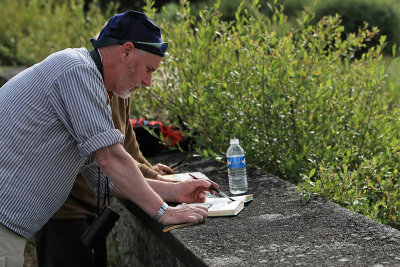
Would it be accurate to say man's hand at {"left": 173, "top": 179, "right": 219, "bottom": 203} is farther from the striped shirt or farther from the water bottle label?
Answer: the striped shirt

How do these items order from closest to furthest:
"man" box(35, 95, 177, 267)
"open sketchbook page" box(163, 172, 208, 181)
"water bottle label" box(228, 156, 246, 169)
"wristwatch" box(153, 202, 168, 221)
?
1. "wristwatch" box(153, 202, 168, 221)
2. "man" box(35, 95, 177, 267)
3. "water bottle label" box(228, 156, 246, 169)
4. "open sketchbook page" box(163, 172, 208, 181)

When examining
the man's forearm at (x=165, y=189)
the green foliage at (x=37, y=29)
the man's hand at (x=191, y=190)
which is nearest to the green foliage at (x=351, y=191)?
the man's hand at (x=191, y=190)

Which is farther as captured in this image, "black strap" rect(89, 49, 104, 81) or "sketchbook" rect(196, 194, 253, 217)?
"sketchbook" rect(196, 194, 253, 217)

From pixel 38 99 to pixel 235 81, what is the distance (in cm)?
179

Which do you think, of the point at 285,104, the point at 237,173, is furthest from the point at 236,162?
the point at 285,104

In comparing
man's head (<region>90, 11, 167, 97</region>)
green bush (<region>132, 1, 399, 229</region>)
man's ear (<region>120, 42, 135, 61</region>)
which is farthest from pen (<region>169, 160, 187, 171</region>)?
man's ear (<region>120, 42, 135, 61</region>)

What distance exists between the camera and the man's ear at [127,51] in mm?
2744

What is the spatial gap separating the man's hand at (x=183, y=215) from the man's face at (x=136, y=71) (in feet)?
2.15

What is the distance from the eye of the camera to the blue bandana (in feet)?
9.07

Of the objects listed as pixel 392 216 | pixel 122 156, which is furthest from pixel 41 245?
pixel 392 216

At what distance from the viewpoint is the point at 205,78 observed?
4461 mm

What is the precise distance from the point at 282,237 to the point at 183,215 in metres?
0.53

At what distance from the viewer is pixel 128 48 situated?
2.76 meters

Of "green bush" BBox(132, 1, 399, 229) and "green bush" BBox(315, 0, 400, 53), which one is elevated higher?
"green bush" BBox(132, 1, 399, 229)
